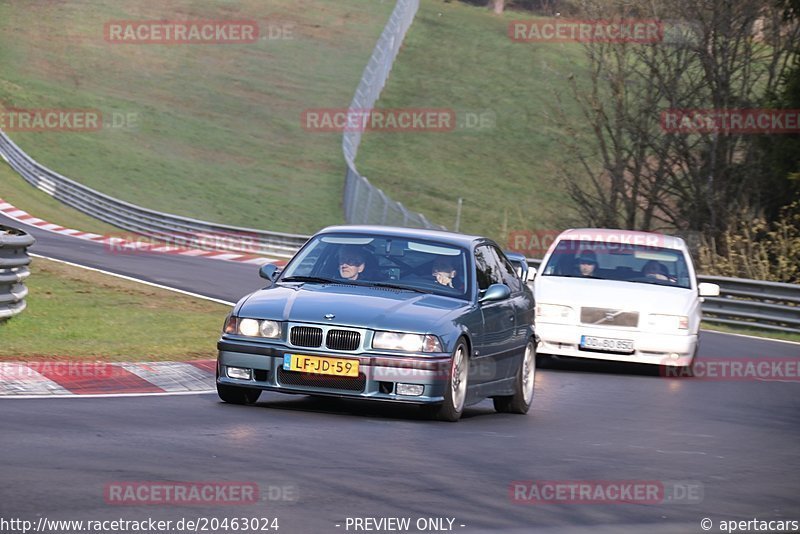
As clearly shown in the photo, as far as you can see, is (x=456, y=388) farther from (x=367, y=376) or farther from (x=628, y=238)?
(x=628, y=238)

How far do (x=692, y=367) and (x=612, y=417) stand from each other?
4.95 m

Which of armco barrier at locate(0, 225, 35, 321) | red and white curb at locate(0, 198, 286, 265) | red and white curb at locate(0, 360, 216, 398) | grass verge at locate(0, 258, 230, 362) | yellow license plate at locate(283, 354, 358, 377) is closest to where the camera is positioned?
yellow license plate at locate(283, 354, 358, 377)

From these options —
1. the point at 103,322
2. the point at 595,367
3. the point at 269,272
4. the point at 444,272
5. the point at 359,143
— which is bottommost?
the point at 595,367

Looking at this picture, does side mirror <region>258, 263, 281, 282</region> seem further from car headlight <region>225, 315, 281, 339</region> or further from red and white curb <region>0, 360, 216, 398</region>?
car headlight <region>225, 315, 281, 339</region>

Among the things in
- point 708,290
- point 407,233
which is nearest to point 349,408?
point 407,233

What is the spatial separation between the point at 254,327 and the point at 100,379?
190cm

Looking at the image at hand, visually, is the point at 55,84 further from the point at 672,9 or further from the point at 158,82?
the point at 672,9

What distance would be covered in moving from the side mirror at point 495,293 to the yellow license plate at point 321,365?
1.50 meters

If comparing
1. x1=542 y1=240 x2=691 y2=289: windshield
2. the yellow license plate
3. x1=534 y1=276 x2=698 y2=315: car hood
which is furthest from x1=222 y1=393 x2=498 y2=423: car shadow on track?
x1=542 y1=240 x2=691 y2=289: windshield

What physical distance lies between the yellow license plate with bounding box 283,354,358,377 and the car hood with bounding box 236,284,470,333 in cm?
27

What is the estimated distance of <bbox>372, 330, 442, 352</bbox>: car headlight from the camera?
11383 millimetres

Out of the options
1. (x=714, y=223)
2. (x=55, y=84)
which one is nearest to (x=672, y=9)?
(x=714, y=223)

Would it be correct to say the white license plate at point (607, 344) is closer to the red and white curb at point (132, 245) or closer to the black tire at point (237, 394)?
the black tire at point (237, 394)

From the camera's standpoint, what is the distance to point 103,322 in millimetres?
17422
